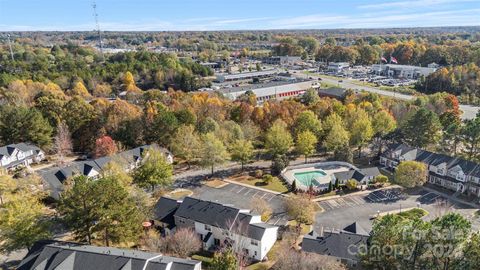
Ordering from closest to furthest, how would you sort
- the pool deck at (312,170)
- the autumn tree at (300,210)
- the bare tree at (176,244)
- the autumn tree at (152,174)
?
the bare tree at (176,244) < the autumn tree at (300,210) < the autumn tree at (152,174) < the pool deck at (312,170)

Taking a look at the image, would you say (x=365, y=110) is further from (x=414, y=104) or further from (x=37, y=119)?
(x=37, y=119)

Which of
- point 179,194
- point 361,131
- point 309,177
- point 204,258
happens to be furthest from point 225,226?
point 361,131

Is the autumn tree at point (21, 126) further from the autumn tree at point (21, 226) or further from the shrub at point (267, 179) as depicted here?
the shrub at point (267, 179)

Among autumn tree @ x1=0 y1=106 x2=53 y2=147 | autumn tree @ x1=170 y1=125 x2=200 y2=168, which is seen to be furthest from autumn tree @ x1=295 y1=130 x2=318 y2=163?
autumn tree @ x1=0 y1=106 x2=53 y2=147

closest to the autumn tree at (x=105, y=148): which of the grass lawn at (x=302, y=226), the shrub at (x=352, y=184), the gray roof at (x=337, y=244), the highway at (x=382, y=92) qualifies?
the grass lawn at (x=302, y=226)

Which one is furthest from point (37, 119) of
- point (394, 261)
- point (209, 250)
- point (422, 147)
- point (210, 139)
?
point (422, 147)
